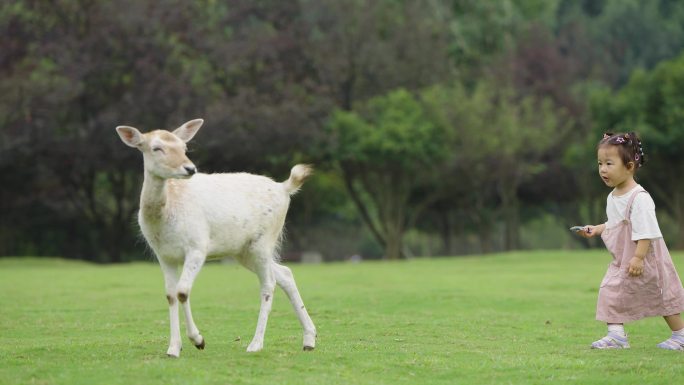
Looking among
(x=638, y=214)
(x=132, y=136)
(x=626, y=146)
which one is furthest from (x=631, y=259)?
(x=132, y=136)

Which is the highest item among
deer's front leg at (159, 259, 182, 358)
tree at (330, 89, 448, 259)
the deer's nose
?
tree at (330, 89, 448, 259)

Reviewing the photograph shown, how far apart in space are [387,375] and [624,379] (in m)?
1.87

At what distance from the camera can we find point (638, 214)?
1034cm

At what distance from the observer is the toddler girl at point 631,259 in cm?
1033

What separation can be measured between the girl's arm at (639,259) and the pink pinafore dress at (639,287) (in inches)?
5.3

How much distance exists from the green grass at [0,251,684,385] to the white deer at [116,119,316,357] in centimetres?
56

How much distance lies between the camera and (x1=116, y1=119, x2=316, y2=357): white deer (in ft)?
32.5

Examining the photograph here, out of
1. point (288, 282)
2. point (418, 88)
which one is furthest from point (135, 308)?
point (418, 88)

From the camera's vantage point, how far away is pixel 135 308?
16734 mm

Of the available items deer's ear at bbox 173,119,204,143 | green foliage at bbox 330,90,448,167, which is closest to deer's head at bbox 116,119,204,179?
deer's ear at bbox 173,119,204,143

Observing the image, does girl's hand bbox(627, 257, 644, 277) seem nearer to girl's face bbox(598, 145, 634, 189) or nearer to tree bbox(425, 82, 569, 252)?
girl's face bbox(598, 145, 634, 189)

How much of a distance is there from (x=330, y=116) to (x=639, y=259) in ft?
109

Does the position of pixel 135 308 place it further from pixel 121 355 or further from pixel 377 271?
pixel 377 271

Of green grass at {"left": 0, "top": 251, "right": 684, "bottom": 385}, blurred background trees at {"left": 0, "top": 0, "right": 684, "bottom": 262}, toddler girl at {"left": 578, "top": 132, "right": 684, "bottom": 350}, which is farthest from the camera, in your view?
blurred background trees at {"left": 0, "top": 0, "right": 684, "bottom": 262}
